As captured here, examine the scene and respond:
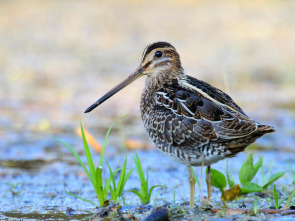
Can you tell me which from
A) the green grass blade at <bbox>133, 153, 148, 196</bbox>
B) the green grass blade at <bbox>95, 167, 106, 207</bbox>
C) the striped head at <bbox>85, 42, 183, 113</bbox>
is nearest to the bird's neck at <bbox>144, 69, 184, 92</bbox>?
the striped head at <bbox>85, 42, 183, 113</bbox>

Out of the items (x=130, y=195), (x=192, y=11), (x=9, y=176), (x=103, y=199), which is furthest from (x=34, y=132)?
(x=192, y=11)

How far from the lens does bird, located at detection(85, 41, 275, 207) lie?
522 cm

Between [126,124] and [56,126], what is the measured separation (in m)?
1.14

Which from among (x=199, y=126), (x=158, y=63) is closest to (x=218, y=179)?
(x=199, y=126)

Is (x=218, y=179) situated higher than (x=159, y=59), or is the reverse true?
(x=159, y=59)

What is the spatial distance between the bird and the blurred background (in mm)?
2228

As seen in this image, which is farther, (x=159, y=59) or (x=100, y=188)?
(x=159, y=59)

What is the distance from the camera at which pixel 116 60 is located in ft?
41.4

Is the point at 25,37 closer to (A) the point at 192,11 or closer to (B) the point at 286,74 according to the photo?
(A) the point at 192,11

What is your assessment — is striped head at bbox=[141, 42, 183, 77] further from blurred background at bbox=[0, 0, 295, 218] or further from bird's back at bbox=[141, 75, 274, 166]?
blurred background at bbox=[0, 0, 295, 218]

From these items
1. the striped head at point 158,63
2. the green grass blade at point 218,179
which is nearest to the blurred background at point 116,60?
the striped head at point 158,63

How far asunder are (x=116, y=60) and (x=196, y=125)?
7494 millimetres

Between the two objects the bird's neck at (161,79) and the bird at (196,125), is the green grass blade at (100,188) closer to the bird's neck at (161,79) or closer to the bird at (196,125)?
the bird at (196,125)

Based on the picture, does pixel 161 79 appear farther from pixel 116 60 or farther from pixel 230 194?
pixel 116 60
